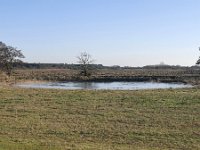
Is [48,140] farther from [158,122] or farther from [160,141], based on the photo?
[158,122]

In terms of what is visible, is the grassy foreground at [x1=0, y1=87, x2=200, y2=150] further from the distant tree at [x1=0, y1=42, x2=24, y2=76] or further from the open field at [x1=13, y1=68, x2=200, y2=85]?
the distant tree at [x1=0, y1=42, x2=24, y2=76]

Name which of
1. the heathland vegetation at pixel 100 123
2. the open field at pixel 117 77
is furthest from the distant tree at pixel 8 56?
the heathland vegetation at pixel 100 123

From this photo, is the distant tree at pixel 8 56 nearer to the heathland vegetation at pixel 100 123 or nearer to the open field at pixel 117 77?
the open field at pixel 117 77

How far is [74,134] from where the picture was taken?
18.0 m

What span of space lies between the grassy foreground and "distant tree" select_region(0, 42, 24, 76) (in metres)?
59.5

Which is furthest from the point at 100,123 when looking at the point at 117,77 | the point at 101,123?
the point at 117,77

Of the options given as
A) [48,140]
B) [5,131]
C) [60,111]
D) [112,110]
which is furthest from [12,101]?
[48,140]

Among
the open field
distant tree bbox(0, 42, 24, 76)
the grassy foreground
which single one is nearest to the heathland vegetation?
the grassy foreground

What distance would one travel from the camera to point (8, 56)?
289 ft

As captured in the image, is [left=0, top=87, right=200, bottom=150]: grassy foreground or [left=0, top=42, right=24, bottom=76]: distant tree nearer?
[left=0, top=87, right=200, bottom=150]: grassy foreground

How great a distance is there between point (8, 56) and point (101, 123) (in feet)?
231

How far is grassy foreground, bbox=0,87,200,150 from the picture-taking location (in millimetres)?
16312

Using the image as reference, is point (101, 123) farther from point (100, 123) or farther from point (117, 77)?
point (117, 77)

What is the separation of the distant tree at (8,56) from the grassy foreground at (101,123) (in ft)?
195
